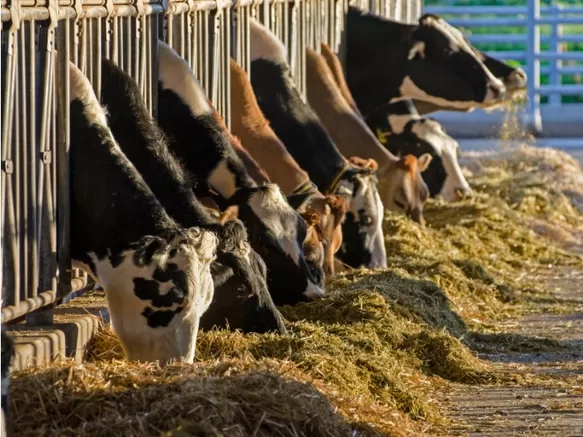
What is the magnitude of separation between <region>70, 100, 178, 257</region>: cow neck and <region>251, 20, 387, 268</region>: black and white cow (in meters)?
3.45

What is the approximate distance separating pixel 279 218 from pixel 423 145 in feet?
19.9

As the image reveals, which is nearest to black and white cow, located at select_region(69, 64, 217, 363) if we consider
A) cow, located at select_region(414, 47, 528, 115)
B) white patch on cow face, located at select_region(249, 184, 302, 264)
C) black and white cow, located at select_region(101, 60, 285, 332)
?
black and white cow, located at select_region(101, 60, 285, 332)

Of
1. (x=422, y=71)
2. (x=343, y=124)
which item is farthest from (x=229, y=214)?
(x=422, y=71)

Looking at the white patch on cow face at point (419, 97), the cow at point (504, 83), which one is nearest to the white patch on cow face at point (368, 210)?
the white patch on cow face at point (419, 97)

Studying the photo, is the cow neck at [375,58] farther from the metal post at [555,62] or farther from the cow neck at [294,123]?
the metal post at [555,62]

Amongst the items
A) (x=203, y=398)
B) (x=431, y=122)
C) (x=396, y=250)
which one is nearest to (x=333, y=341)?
(x=203, y=398)

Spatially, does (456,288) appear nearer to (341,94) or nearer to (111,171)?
(341,94)

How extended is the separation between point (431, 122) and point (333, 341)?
7261 mm

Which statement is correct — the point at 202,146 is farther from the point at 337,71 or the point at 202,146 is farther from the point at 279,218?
the point at 337,71

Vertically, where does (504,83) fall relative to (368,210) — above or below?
above

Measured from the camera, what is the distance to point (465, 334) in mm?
8477

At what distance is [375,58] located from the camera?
1455 cm

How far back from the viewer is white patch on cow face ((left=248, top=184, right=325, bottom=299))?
7738 millimetres

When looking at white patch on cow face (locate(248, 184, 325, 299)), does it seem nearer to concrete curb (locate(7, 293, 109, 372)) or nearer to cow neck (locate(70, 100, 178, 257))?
Result: concrete curb (locate(7, 293, 109, 372))
